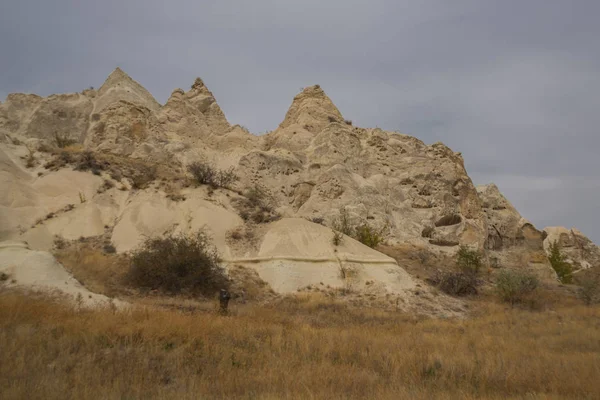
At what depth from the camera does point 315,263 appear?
695 inches

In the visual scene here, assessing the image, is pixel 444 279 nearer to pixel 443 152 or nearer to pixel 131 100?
pixel 443 152

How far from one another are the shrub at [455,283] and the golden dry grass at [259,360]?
865cm

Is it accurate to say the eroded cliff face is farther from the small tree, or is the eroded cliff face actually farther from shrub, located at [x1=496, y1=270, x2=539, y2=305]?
shrub, located at [x1=496, y1=270, x2=539, y2=305]

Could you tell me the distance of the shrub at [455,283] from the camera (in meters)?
18.3

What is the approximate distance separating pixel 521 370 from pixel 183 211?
1638cm

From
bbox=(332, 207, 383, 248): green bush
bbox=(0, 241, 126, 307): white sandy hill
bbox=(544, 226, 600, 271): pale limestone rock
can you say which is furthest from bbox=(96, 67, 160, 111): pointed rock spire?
bbox=(544, 226, 600, 271): pale limestone rock

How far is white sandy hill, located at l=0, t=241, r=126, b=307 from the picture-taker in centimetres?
1084

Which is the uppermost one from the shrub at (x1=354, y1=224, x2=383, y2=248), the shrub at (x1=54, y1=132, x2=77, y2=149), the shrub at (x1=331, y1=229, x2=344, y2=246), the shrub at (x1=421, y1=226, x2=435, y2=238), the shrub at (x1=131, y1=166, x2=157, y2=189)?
the shrub at (x1=54, y1=132, x2=77, y2=149)

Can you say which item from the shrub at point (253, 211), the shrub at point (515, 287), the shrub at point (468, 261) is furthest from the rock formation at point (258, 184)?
the shrub at point (515, 287)

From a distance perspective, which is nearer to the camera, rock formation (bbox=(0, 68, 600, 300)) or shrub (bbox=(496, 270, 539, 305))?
shrub (bbox=(496, 270, 539, 305))

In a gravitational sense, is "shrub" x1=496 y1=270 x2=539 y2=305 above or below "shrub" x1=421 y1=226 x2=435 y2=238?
below

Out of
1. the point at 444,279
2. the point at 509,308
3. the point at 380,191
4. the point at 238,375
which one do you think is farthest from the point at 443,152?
the point at 238,375

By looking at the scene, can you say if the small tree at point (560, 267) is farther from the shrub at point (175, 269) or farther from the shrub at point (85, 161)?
the shrub at point (85, 161)

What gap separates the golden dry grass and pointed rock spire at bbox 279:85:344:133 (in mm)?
28393
